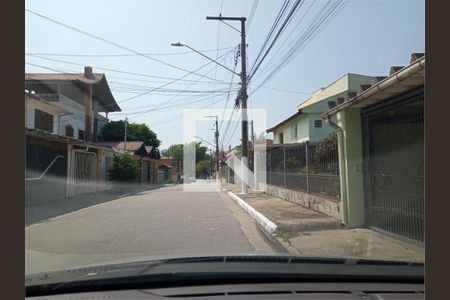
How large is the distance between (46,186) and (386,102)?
16.1 metres

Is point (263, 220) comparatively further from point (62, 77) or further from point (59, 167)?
point (62, 77)

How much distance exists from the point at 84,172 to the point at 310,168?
15.6 meters

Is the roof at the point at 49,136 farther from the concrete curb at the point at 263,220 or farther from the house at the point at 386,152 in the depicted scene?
the house at the point at 386,152

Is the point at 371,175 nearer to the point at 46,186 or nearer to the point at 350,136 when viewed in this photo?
the point at 350,136

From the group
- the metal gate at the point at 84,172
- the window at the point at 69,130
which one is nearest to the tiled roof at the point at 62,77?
the window at the point at 69,130

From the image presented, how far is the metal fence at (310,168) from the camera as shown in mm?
12336

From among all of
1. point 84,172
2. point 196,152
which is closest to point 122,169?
point 84,172

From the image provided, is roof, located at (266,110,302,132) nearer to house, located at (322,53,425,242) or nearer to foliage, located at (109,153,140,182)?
foliage, located at (109,153,140,182)

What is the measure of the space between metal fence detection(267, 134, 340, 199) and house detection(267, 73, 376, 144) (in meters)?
10.6

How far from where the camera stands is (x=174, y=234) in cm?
997

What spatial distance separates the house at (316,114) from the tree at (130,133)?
16028mm

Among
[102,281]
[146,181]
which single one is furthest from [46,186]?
[146,181]

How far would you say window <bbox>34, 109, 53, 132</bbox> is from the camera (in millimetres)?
23656

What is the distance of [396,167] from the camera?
8742 millimetres
